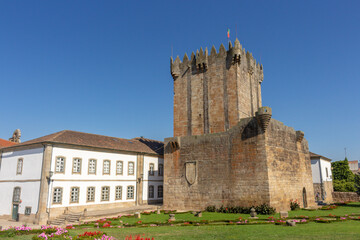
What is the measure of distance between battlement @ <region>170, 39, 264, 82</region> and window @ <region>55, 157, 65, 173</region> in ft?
51.3

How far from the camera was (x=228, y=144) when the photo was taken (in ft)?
84.4

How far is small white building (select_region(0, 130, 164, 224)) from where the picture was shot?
24575 millimetres

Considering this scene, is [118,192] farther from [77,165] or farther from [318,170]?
[318,170]

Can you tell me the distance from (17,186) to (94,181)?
711cm

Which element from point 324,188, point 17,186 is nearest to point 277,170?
point 324,188

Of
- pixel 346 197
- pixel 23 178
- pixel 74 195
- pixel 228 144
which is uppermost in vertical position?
pixel 228 144

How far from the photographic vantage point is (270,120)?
24203 millimetres

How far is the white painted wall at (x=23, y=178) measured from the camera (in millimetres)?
24797

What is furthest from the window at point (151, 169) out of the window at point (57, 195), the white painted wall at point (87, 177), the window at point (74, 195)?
the window at point (57, 195)

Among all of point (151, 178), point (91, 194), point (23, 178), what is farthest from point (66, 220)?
point (151, 178)

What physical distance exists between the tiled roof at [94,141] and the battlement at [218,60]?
10183mm

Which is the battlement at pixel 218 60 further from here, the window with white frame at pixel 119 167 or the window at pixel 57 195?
the window at pixel 57 195

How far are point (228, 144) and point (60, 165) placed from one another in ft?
52.0

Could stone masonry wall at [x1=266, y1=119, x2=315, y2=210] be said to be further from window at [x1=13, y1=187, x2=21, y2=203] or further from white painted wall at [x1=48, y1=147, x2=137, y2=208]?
window at [x1=13, y1=187, x2=21, y2=203]
